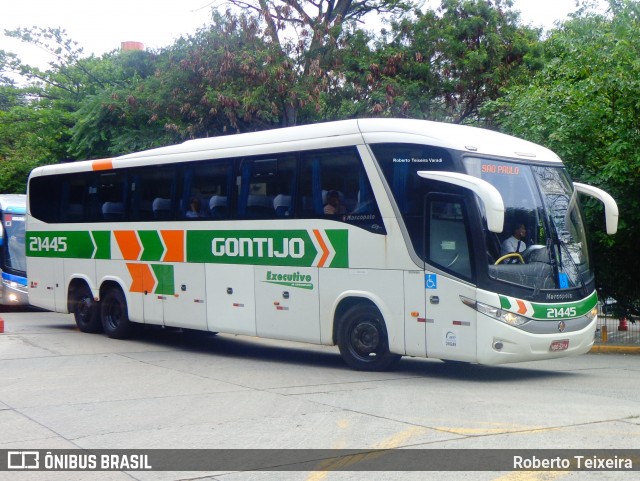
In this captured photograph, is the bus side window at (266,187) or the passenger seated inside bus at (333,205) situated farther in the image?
the bus side window at (266,187)

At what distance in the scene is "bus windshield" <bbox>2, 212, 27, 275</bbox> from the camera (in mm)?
25797

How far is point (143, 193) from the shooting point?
17.0 m

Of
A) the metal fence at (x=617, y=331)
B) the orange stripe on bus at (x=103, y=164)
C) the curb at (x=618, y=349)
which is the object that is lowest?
the curb at (x=618, y=349)

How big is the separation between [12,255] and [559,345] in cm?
1845

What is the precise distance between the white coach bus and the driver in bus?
0.04 metres

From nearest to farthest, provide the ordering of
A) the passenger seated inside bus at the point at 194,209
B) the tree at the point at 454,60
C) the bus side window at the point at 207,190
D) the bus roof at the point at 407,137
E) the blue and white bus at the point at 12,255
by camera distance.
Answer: the bus roof at the point at 407,137, the bus side window at the point at 207,190, the passenger seated inside bus at the point at 194,209, the tree at the point at 454,60, the blue and white bus at the point at 12,255

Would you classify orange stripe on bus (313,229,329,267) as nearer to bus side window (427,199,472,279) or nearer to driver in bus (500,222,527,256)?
bus side window (427,199,472,279)

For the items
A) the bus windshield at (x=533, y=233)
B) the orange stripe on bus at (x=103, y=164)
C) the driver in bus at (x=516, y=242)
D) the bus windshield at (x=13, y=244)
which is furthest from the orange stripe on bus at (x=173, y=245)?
the bus windshield at (x=13, y=244)

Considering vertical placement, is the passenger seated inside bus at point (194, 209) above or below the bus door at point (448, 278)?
above

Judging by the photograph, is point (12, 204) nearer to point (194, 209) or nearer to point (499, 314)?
point (194, 209)

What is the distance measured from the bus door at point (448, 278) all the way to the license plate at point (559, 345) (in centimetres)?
111

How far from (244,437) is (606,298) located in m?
13.6

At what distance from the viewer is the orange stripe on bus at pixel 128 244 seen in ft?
56.2

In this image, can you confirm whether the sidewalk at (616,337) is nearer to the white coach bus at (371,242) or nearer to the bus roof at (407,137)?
the white coach bus at (371,242)
